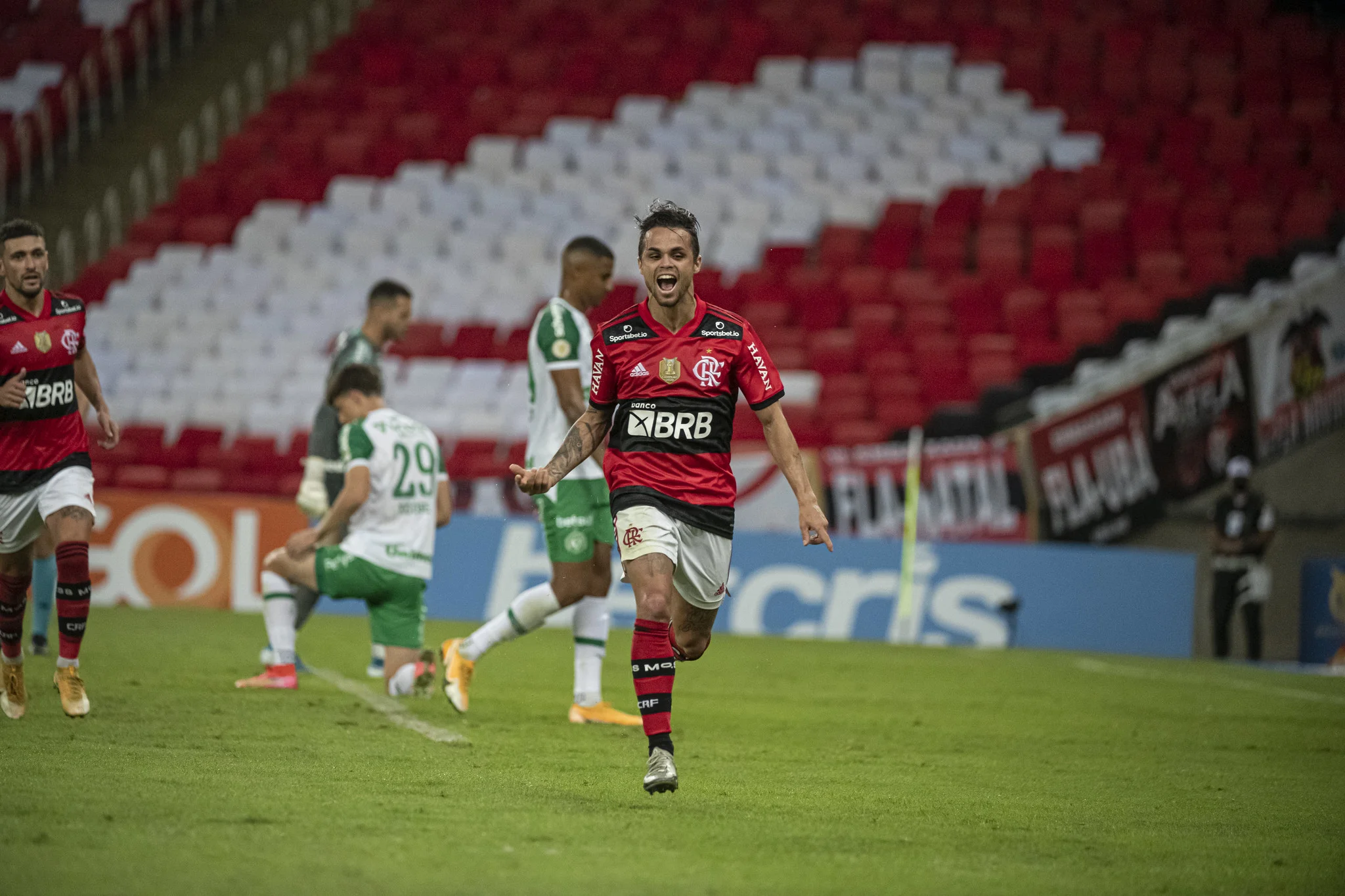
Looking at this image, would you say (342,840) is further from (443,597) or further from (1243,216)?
(1243,216)

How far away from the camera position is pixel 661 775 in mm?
5387

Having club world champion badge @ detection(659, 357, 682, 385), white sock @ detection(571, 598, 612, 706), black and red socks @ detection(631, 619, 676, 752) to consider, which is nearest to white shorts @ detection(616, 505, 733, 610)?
black and red socks @ detection(631, 619, 676, 752)

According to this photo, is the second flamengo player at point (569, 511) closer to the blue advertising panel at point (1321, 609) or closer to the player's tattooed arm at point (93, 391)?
the player's tattooed arm at point (93, 391)

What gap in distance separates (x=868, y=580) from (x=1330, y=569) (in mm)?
4565

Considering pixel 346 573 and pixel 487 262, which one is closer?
pixel 346 573

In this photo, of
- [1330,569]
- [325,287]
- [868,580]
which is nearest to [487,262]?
[325,287]

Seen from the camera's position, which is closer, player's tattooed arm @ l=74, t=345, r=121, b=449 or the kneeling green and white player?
player's tattooed arm @ l=74, t=345, r=121, b=449

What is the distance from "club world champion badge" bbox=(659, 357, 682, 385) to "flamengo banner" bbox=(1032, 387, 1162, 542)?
10.4 metres

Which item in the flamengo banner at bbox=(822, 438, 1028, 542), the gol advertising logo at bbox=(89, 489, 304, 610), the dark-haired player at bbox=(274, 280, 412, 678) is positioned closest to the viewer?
the dark-haired player at bbox=(274, 280, 412, 678)

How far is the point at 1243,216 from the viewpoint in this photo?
18.9 meters

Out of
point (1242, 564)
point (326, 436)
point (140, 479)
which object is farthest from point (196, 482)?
point (1242, 564)

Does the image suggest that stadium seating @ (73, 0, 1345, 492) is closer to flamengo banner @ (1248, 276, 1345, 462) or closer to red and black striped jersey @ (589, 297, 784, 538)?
flamengo banner @ (1248, 276, 1345, 462)

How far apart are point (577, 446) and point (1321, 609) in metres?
11.4

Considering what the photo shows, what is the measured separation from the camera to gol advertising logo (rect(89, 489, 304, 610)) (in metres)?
14.7
